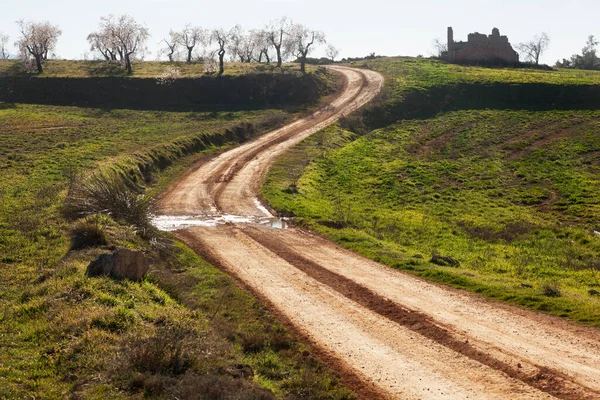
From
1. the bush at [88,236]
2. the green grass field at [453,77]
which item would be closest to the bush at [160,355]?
the bush at [88,236]

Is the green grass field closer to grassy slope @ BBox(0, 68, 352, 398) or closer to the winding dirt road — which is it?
Answer: the winding dirt road

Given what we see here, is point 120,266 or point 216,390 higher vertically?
point 120,266

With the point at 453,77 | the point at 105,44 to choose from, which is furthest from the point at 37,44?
the point at 453,77

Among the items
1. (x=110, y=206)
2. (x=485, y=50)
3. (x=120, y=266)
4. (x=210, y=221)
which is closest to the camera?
(x=120, y=266)

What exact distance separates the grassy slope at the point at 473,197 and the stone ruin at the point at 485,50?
34.6 metres

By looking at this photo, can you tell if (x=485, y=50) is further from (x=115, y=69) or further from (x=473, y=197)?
(x=473, y=197)

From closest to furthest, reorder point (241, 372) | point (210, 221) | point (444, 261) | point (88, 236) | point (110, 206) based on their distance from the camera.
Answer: point (241, 372) → point (88, 236) → point (444, 261) → point (110, 206) → point (210, 221)

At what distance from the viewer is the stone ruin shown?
318ft

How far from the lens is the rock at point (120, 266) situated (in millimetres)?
16266

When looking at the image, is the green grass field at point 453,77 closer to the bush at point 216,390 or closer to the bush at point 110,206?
the bush at point 110,206

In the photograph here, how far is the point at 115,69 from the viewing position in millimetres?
84875

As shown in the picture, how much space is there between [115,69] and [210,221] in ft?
207

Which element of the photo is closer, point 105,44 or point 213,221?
point 213,221

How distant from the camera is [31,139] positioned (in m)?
49.8
